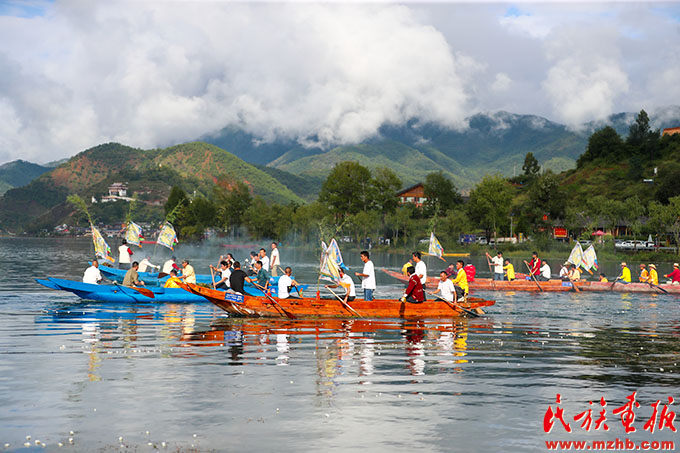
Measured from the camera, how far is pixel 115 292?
33.2 meters

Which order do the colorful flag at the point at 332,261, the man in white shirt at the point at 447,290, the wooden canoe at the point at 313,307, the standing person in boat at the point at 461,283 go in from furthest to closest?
the standing person in boat at the point at 461,283
the man in white shirt at the point at 447,290
the colorful flag at the point at 332,261
the wooden canoe at the point at 313,307

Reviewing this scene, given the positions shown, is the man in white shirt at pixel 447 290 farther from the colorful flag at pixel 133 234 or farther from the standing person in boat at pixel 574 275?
the colorful flag at pixel 133 234

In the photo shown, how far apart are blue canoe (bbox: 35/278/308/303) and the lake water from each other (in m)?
3.15

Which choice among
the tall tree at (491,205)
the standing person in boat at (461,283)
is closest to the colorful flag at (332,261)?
the standing person in boat at (461,283)

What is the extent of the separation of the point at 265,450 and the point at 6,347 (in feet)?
43.8

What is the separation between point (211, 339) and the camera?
2289 centimetres

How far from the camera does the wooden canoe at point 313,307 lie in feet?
89.7

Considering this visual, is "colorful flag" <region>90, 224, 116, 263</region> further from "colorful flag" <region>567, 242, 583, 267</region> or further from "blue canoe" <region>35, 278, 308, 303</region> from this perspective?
"colorful flag" <region>567, 242, 583, 267</region>

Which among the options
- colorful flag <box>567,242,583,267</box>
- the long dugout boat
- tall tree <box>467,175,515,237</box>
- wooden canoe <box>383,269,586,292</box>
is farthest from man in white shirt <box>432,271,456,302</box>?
tall tree <box>467,175,515,237</box>

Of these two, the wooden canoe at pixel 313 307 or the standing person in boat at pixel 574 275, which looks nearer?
the wooden canoe at pixel 313 307

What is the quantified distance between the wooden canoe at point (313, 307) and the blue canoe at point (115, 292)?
213 inches

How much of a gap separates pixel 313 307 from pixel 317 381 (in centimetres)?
1115

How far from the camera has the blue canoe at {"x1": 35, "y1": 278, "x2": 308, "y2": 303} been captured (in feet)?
106

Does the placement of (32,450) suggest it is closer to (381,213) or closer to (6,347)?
(6,347)
